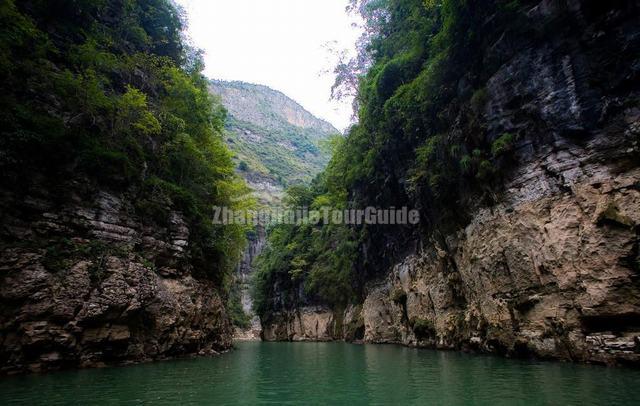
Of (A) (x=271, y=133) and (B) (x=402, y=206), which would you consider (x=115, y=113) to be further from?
(A) (x=271, y=133)

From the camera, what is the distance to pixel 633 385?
7.73m

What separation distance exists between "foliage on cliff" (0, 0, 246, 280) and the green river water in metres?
7.12

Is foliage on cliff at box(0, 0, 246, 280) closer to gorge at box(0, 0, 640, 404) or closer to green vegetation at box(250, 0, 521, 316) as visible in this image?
gorge at box(0, 0, 640, 404)

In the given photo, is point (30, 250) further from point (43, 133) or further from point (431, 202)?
point (431, 202)

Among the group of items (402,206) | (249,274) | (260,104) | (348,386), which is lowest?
(348,386)

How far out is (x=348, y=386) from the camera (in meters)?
9.01

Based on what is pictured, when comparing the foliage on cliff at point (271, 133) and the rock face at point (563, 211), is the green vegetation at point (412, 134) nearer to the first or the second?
the rock face at point (563, 211)

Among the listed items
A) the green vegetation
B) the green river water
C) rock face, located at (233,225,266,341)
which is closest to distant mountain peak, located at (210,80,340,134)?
rock face, located at (233,225,266,341)

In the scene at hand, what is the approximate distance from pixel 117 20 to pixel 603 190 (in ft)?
85.7

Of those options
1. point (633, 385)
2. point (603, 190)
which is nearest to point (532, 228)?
point (603, 190)

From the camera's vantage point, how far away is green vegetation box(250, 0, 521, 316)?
16.3 metres

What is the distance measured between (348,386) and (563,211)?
28.1 ft

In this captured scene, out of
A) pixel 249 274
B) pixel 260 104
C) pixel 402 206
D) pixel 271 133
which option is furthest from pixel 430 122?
pixel 260 104

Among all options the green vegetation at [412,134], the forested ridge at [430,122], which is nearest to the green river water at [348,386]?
the forested ridge at [430,122]
